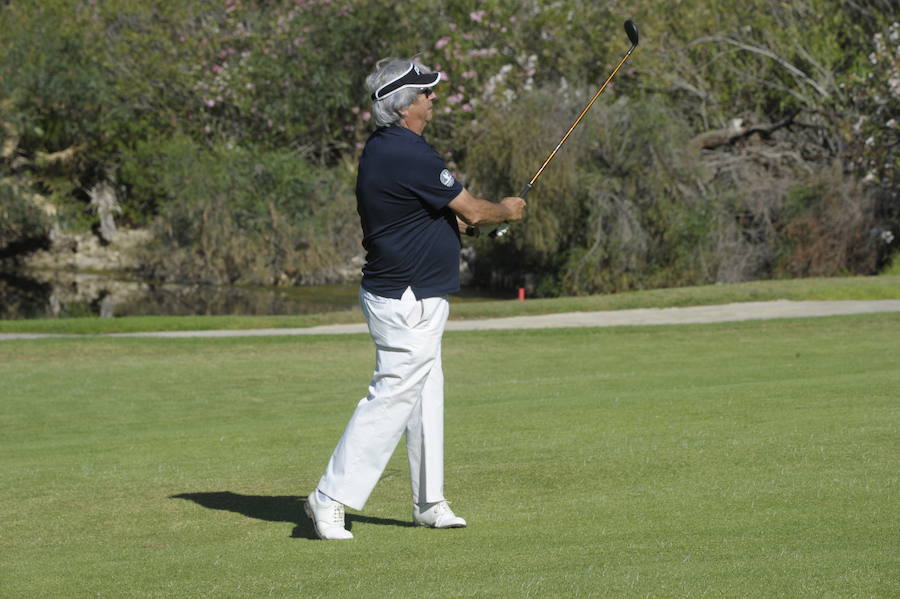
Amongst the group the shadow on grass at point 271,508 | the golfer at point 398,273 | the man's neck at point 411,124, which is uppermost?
the man's neck at point 411,124

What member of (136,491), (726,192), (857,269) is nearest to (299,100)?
(726,192)

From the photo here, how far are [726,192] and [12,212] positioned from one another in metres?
21.5

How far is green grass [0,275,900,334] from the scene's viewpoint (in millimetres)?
21609

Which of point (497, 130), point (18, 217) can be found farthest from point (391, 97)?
point (18, 217)

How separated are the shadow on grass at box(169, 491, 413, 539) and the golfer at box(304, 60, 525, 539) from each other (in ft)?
0.97

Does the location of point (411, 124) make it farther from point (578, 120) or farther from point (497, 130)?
point (497, 130)

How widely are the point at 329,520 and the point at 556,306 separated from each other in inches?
682

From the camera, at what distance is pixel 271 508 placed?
7.28 meters

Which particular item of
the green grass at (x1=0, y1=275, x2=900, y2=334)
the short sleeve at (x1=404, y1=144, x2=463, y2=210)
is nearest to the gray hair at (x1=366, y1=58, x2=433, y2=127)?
the short sleeve at (x1=404, y1=144, x2=463, y2=210)

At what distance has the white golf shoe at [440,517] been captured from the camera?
21.2 ft

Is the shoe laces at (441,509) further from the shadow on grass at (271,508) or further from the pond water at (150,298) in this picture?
the pond water at (150,298)

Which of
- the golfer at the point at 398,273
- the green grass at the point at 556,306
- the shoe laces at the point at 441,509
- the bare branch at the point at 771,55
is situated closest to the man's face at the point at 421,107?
the golfer at the point at 398,273

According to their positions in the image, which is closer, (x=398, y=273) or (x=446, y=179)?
(x=446, y=179)

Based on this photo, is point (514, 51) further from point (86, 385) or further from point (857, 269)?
point (86, 385)
